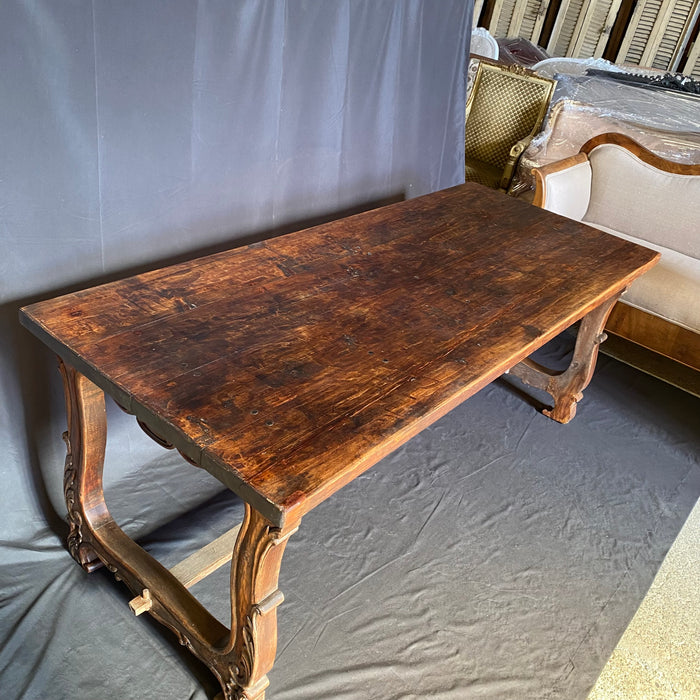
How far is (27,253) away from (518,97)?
11.7 ft

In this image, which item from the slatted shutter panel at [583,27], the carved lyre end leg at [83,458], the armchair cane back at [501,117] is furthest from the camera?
the slatted shutter panel at [583,27]

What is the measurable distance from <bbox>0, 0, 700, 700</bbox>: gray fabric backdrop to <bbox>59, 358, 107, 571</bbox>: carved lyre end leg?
0.27 ft

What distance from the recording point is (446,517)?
2.11 metres

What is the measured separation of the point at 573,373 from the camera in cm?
254

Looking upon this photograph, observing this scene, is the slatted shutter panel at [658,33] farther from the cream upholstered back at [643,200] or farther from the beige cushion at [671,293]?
the beige cushion at [671,293]

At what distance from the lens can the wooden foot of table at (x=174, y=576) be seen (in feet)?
4.14

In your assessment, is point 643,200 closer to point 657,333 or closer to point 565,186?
point 565,186

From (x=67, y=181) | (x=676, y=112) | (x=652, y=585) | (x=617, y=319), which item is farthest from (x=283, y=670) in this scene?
(x=676, y=112)

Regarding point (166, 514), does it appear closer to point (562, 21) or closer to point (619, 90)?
point (619, 90)

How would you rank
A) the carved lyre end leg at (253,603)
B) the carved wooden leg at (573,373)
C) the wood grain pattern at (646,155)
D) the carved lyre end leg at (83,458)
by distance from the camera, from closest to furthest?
the carved lyre end leg at (253,603) < the carved lyre end leg at (83,458) < the carved wooden leg at (573,373) < the wood grain pattern at (646,155)

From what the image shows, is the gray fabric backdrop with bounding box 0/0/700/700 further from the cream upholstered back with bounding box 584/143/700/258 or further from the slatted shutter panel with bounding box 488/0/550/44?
the slatted shutter panel with bounding box 488/0/550/44

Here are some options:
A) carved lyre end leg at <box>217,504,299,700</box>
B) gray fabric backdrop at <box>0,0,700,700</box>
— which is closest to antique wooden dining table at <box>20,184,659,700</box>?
carved lyre end leg at <box>217,504,299,700</box>

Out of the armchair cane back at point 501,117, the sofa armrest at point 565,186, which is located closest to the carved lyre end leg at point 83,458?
the sofa armrest at point 565,186

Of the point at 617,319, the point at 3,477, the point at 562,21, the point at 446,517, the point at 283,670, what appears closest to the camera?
the point at 283,670
